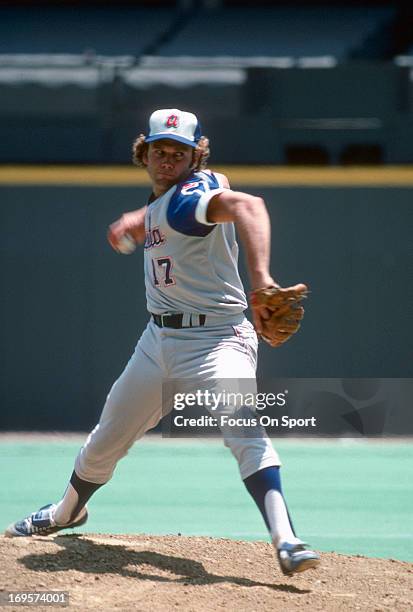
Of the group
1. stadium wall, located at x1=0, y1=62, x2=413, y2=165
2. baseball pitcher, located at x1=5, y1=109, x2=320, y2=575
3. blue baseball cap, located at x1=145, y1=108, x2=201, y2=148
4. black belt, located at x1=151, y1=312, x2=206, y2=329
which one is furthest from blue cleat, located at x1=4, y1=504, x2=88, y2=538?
stadium wall, located at x1=0, y1=62, x2=413, y2=165

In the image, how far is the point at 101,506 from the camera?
23.0 feet

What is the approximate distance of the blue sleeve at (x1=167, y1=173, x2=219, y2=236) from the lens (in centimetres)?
453

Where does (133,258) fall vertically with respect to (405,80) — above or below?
below

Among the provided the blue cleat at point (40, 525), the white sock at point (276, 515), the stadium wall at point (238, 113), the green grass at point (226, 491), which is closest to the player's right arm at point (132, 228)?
the blue cleat at point (40, 525)

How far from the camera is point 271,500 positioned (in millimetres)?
4441

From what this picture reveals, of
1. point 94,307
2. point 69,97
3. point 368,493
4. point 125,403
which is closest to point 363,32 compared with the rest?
point 69,97

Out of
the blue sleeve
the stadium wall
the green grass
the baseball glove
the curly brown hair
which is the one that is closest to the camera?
the baseball glove

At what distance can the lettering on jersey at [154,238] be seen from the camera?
185 inches

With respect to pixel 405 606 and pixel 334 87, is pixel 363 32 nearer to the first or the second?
pixel 334 87

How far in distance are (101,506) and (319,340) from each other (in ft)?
12.9

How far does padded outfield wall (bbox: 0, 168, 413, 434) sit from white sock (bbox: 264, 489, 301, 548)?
19.5ft

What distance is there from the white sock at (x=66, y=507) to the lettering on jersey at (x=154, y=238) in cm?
117

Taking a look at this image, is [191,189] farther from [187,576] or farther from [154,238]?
[187,576]

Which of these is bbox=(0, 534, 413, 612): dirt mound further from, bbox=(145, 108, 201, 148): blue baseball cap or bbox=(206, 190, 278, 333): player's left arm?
bbox=(145, 108, 201, 148): blue baseball cap
